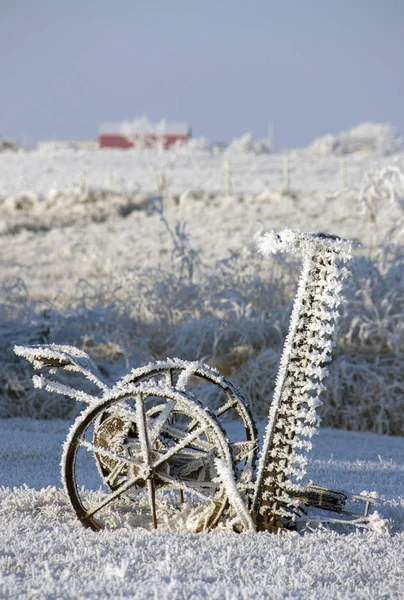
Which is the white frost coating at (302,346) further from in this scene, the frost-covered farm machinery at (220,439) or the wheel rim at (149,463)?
the wheel rim at (149,463)

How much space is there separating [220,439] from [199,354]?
4688mm

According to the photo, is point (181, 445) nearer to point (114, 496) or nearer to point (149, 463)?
point (149, 463)

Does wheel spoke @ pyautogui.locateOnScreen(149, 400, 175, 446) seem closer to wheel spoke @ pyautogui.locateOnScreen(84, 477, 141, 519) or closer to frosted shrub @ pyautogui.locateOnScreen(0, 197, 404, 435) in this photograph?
wheel spoke @ pyautogui.locateOnScreen(84, 477, 141, 519)

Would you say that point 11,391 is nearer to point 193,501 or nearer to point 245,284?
point 245,284

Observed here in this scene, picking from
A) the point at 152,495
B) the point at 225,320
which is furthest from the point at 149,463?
the point at 225,320

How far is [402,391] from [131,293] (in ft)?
10.2

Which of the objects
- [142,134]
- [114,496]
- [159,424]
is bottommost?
[114,496]

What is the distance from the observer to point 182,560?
2559 millimetres

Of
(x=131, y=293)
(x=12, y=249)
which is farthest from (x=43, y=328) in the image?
(x=12, y=249)

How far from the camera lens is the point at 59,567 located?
2.49m

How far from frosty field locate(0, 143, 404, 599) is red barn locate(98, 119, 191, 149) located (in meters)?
22.2

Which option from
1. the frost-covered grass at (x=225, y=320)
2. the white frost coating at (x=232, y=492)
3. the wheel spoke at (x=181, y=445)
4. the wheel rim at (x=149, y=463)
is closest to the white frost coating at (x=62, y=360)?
the wheel rim at (x=149, y=463)

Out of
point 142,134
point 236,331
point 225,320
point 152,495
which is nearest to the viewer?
point 152,495

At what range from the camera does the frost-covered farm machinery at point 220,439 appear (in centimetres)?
287
